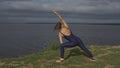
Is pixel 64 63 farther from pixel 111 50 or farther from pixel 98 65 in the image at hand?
pixel 111 50

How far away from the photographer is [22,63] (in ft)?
52.1

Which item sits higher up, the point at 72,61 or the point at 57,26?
the point at 57,26

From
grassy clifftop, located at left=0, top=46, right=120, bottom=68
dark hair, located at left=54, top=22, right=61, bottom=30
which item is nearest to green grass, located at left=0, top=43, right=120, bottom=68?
grassy clifftop, located at left=0, top=46, right=120, bottom=68

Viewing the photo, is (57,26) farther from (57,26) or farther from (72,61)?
(72,61)

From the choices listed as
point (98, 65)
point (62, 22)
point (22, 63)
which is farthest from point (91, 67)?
point (22, 63)

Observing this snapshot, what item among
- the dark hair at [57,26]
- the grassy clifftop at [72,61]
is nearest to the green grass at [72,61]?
the grassy clifftop at [72,61]

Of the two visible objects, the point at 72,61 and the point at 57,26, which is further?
the point at 72,61

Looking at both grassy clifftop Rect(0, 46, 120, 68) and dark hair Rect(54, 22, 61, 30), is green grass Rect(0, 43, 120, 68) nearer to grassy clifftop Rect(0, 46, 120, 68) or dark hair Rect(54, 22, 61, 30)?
grassy clifftop Rect(0, 46, 120, 68)

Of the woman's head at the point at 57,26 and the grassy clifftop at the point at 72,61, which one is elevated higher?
the woman's head at the point at 57,26

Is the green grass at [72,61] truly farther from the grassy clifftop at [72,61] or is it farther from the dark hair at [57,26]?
the dark hair at [57,26]

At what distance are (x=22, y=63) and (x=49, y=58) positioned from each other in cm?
145

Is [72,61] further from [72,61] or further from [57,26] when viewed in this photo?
[57,26]

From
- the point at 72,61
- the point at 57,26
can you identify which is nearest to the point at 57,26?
the point at 57,26

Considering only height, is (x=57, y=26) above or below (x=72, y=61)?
above
